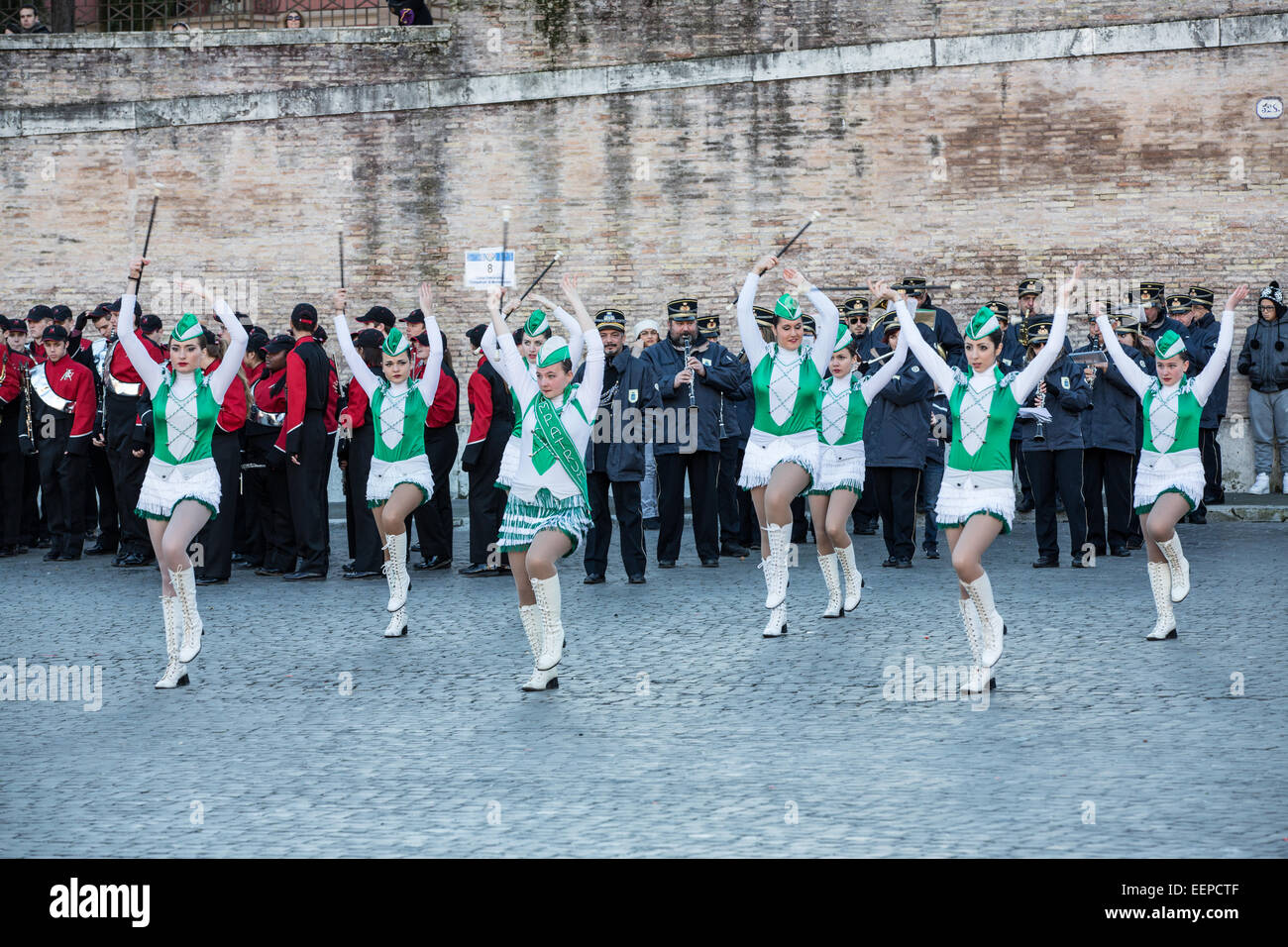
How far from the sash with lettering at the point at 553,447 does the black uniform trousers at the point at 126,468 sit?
6.94 m

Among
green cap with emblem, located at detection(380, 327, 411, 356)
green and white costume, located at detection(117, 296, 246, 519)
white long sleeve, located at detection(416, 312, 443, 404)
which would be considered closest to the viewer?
green and white costume, located at detection(117, 296, 246, 519)

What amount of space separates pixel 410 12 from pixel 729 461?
9512 millimetres

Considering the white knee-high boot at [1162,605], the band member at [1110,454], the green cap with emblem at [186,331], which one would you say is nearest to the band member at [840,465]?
the white knee-high boot at [1162,605]

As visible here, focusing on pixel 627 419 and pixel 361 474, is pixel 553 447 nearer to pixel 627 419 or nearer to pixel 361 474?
pixel 627 419

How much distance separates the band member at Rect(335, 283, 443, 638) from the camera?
11156 mm

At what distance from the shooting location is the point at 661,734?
7.81 metres

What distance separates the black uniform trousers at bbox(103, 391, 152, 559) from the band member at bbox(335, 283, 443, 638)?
4.33 m

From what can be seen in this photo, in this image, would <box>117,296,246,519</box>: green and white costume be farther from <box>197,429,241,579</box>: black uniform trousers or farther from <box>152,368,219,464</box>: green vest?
<box>197,429,241,579</box>: black uniform trousers

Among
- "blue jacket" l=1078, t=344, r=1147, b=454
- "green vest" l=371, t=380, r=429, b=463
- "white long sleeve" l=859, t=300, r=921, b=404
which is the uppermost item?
"white long sleeve" l=859, t=300, r=921, b=404

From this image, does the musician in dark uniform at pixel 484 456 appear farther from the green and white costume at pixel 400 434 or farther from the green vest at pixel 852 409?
the green vest at pixel 852 409

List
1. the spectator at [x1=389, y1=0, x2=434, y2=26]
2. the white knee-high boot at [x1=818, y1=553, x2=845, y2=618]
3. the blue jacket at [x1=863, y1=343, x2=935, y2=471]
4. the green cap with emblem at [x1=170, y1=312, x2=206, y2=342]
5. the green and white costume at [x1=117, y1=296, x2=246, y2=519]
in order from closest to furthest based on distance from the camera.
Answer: the green and white costume at [x1=117, y1=296, x2=246, y2=519] < the green cap with emblem at [x1=170, y1=312, x2=206, y2=342] < the white knee-high boot at [x1=818, y1=553, x2=845, y2=618] < the blue jacket at [x1=863, y1=343, x2=935, y2=471] < the spectator at [x1=389, y1=0, x2=434, y2=26]

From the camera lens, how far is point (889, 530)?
46.4 ft

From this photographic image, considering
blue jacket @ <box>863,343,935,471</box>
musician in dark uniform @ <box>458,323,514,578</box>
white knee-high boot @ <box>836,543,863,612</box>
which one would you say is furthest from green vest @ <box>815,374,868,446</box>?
musician in dark uniform @ <box>458,323,514,578</box>

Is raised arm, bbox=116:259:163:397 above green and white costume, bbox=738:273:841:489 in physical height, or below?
above
